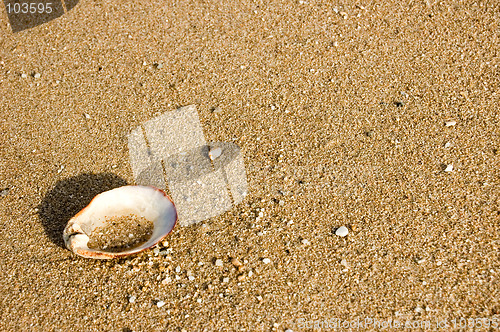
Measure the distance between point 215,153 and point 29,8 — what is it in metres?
2.25

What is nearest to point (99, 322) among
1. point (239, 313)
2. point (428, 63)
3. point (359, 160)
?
point (239, 313)

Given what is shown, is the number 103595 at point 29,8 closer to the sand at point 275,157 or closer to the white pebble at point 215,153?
the sand at point 275,157

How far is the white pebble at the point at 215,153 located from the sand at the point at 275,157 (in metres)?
0.09

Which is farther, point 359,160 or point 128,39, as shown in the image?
point 128,39

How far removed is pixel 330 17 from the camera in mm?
3840

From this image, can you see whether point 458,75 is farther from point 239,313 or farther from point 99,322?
point 99,322

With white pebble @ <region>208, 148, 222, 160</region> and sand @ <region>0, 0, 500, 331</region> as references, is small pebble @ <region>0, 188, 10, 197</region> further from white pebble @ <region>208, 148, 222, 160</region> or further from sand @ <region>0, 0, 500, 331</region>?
white pebble @ <region>208, 148, 222, 160</region>

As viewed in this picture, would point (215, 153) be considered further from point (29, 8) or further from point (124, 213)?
point (29, 8)

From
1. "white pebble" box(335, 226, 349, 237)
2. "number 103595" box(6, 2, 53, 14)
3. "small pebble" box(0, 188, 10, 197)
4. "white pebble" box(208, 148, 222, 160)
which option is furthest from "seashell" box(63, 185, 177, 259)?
"number 103595" box(6, 2, 53, 14)

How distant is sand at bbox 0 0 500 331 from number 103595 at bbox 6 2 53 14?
9.0 inches

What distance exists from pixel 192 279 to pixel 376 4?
2.52 metres

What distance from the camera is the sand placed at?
2.38 m

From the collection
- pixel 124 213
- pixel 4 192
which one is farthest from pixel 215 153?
pixel 4 192

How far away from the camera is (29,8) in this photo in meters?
4.21
